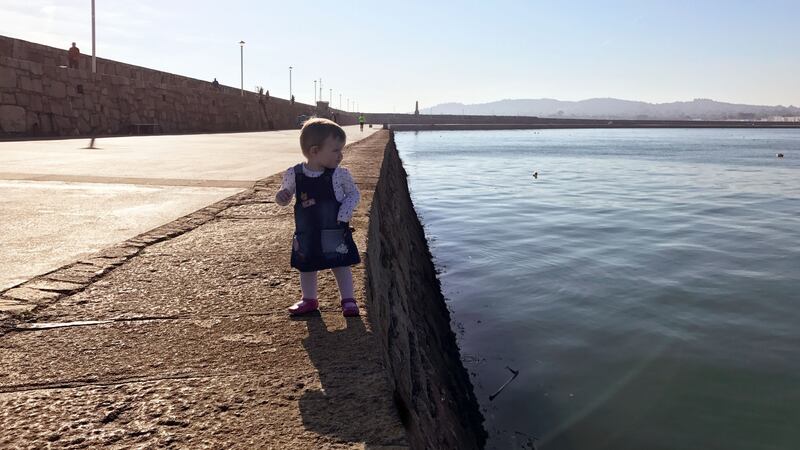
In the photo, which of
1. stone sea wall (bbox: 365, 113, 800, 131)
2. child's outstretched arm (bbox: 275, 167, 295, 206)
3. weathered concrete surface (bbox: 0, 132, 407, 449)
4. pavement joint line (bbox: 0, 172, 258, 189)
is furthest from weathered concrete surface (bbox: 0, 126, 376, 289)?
stone sea wall (bbox: 365, 113, 800, 131)

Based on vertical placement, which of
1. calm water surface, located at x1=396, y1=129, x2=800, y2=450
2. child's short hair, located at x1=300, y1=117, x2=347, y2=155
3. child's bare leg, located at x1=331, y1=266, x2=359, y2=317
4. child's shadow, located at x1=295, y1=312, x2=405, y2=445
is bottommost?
calm water surface, located at x1=396, y1=129, x2=800, y2=450

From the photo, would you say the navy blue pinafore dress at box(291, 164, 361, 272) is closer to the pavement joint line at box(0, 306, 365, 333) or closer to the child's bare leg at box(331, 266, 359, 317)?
the child's bare leg at box(331, 266, 359, 317)

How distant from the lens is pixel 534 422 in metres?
4.46

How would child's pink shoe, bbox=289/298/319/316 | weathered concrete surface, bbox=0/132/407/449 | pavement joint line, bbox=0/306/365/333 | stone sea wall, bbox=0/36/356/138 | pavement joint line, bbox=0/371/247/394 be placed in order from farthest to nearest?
stone sea wall, bbox=0/36/356/138 → child's pink shoe, bbox=289/298/319/316 → pavement joint line, bbox=0/306/365/333 → pavement joint line, bbox=0/371/247/394 → weathered concrete surface, bbox=0/132/407/449

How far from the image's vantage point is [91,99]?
1662cm

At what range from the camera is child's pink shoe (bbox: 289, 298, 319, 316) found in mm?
2352

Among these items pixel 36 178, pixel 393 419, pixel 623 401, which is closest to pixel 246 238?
pixel 393 419

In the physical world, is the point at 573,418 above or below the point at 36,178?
below

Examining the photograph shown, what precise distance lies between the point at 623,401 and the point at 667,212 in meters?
11.3

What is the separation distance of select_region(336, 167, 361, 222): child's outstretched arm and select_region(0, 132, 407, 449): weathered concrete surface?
0.37 metres

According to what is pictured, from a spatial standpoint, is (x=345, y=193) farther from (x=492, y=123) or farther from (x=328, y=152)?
(x=492, y=123)

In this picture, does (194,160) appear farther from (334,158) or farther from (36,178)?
(334,158)

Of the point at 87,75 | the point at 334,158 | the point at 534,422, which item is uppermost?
the point at 87,75

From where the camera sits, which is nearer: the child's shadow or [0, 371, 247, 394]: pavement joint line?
the child's shadow
